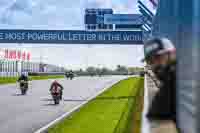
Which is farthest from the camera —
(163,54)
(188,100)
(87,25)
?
(87,25)

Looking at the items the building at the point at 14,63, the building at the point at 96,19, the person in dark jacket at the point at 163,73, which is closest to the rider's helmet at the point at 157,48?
the person in dark jacket at the point at 163,73

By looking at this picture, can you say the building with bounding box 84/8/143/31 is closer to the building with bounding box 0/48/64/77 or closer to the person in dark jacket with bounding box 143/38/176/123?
the building with bounding box 0/48/64/77

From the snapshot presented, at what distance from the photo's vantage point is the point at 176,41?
12.7 ft

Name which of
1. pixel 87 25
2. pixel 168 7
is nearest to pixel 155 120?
pixel 168 7

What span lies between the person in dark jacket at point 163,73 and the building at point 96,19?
213ft

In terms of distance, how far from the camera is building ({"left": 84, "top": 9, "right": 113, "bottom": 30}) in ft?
222

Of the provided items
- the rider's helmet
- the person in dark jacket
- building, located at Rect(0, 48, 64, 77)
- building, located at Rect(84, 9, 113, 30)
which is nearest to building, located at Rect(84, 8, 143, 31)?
building, located at Rect(84, 9, 113, 30)

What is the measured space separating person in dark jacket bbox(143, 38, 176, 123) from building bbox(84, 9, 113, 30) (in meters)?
64.8

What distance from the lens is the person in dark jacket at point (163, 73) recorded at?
2.47 metres

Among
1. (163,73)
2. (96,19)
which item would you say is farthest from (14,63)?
(163,73)

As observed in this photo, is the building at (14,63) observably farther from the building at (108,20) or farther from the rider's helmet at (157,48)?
the rider's helmet at (157,48)

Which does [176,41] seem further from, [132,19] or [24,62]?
[24,62]

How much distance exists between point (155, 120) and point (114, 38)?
218 feet

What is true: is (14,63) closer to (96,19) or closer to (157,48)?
(96,19)
